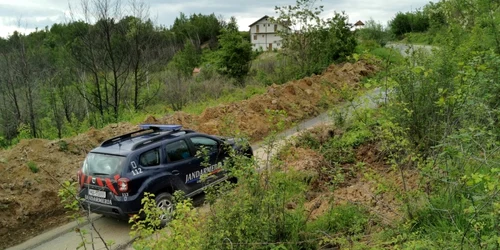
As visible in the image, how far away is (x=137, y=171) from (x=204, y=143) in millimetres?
1886

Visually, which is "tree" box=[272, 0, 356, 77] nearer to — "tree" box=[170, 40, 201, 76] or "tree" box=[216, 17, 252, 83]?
"tree" box=[216, 17, 252, 83]

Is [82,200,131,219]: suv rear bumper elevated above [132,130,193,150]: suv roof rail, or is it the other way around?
[132,130,193,150]: suv roof rail

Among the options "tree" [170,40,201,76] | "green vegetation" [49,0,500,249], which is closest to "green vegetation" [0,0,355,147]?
"tree" [170,40,201,76]

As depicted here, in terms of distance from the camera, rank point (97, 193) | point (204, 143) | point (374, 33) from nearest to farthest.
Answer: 1. point (97, 193)
2. point (204, 143)
3. point (374, 33)

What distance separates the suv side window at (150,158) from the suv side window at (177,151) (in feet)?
0.86

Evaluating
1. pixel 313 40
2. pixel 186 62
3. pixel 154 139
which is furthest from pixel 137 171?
pixel 186 62

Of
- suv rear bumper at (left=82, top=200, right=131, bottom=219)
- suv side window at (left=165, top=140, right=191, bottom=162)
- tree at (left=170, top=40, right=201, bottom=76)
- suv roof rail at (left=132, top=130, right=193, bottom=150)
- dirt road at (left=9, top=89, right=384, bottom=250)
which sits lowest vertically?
dirt road at (left=9, top=89, right=384, bottom=250)

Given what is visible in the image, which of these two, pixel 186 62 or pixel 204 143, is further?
pixel 186 62

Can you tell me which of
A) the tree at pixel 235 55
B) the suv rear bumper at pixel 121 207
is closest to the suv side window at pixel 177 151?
the suv rear bumper at pixel 121 207

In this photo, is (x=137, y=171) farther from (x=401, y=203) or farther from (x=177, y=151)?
(x=401, y=203)

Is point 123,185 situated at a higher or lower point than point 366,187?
higher

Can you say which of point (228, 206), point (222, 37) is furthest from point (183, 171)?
point (222, 37)

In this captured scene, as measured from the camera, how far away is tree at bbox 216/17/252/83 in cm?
2900

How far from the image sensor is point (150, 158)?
758cm
